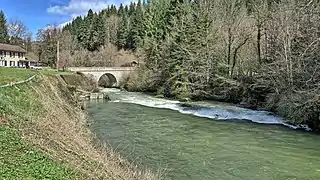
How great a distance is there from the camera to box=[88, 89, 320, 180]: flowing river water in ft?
48.8

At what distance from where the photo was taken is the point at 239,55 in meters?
43.0

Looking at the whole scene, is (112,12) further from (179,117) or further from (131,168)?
(131,168)

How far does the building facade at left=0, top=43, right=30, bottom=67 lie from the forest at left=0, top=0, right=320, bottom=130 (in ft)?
114

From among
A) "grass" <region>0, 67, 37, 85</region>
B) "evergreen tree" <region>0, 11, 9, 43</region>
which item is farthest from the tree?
"grass" <region>0, 67, 37, 85</region>

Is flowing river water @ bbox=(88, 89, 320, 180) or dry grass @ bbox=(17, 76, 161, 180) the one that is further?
flowing river water @ bbox=(88, 89, 320, 180)

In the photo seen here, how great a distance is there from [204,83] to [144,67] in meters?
18.7

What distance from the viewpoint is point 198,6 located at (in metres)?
48.0

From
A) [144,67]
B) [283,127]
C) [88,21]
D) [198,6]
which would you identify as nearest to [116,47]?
[88,21]

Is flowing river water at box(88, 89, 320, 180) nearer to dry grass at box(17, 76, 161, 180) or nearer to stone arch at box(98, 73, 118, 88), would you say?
dry grass at box(17, 76, 161, 180)

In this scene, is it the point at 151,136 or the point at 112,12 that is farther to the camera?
the point at 112,12

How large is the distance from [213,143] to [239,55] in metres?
24.7

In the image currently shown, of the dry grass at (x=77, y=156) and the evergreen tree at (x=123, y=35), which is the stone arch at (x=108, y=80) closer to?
the evergreen tree at (x=123, y=35)

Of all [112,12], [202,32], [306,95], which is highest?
[112,12]

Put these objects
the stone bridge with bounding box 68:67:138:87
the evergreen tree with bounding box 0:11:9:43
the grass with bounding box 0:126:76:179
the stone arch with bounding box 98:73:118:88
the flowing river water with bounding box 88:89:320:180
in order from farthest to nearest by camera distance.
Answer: the evergreen tree with bounding box 0:11:9:43 < the stone arch with bounding box 98:73:118:88 < the stone bridge with bounding box 68:67:138:87 < the flowing river water with bounding box 88:89:320:180 < the grass with bounding box 0:126:76:179
